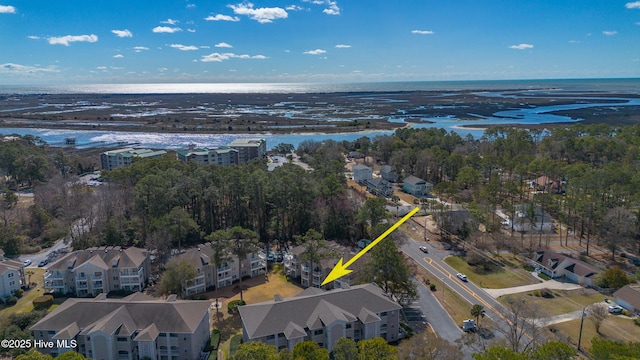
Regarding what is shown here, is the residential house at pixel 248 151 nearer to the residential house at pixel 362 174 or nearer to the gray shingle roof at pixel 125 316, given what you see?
the residential house at pixel 362 174

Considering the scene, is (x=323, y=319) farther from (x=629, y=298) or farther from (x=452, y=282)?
(x=629, y=298)

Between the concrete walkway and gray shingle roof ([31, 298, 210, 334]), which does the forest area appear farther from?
gray shingle roof ([31, 298, 210, 334])

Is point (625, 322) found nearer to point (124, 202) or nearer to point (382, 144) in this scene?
point (124, 202)

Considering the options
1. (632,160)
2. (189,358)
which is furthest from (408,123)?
(189,358)

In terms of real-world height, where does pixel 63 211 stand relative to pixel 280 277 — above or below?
above

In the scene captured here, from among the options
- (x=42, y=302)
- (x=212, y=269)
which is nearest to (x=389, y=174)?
(x=212, y=269)
